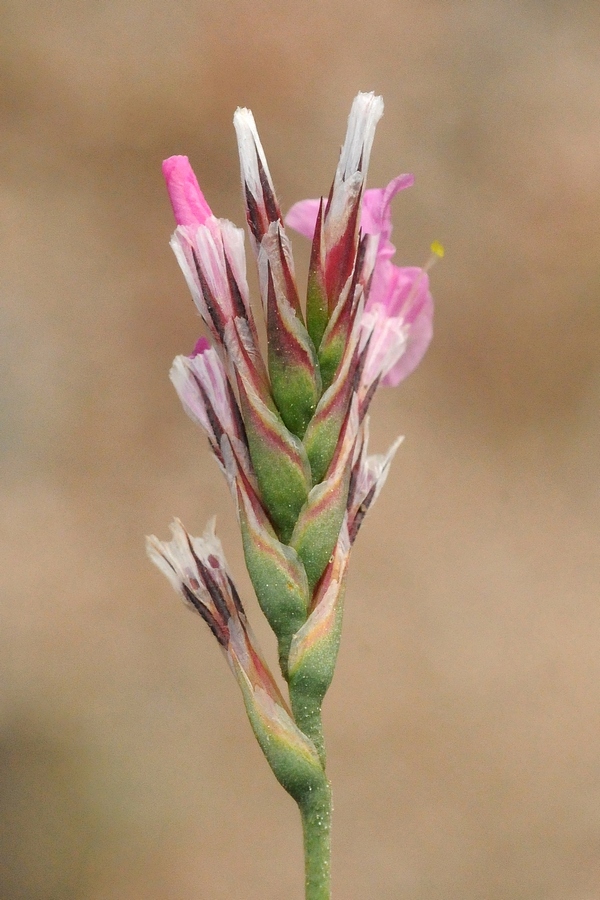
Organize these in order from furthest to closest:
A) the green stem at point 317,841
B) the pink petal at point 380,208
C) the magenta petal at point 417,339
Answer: the magenta petal at point 417,339, the pink petal at point 380,208, the green stem at point 317,841

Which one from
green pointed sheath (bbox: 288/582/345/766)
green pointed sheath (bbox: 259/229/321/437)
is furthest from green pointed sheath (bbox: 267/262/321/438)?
green pointed sheath (bbox: 288/582/345/766)

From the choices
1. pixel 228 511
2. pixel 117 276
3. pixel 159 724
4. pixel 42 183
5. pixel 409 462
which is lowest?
pixel 159 724

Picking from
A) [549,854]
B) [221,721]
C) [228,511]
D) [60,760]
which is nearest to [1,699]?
[60,760]

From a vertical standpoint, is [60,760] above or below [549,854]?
above

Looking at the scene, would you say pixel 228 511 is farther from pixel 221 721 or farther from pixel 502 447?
pixel 502 447

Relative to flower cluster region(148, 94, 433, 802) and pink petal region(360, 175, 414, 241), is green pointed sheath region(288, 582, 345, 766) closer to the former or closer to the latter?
flower cluster region(148, 94, 433, 802)

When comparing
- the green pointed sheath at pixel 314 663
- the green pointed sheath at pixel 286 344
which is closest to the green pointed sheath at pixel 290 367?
the green pointed sheath at pixel 286 344

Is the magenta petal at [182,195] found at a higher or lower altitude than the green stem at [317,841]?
higher

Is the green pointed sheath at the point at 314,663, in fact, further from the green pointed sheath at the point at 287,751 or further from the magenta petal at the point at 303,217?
the magenta petal at the point at 303,217

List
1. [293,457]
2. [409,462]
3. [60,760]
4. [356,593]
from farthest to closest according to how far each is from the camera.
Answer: [409,462] < [356,593] < [60,760] < [293,457]
